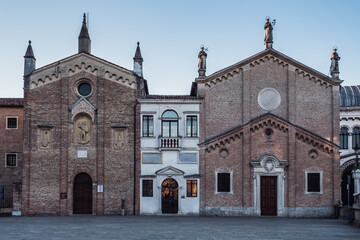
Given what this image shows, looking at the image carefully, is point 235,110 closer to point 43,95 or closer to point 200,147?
point 200,147

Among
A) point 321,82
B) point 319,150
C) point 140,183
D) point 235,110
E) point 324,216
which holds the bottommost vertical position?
point 324,216

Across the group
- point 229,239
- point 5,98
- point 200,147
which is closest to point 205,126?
point 200,147

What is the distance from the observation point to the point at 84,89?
31.0 m

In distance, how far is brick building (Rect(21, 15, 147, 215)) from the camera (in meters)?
29.8

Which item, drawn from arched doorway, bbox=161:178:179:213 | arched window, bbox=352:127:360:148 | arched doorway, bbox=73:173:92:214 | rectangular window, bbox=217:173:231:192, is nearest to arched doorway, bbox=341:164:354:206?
arched window, bbox=352:127:360:148

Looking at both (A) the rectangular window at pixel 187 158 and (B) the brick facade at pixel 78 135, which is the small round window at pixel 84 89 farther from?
(A) the rectangular window at pixel 187 158

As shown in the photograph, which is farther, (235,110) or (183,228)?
(235,110)

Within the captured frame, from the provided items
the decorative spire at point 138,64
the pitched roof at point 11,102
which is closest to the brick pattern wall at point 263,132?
the decorative spire at point 138,64

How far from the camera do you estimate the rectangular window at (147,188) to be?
30.0 metres

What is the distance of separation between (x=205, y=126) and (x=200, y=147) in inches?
59.8

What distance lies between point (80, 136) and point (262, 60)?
45.8ft

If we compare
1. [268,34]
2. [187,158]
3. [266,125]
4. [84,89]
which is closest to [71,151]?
[84,89]

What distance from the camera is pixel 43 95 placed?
100 feet

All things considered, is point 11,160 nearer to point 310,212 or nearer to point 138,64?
point 138,64
